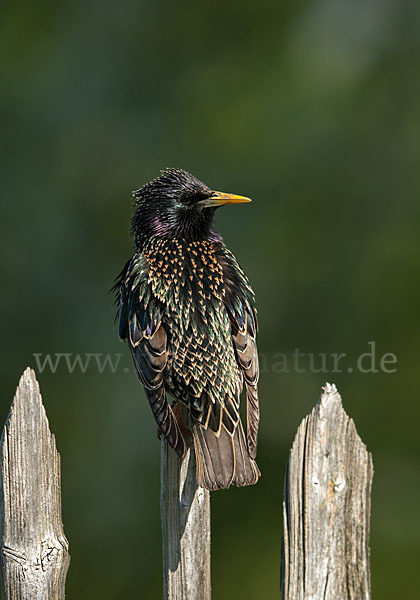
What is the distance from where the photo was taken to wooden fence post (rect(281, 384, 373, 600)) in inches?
96.3

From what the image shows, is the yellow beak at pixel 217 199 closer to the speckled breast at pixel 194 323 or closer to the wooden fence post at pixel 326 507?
the speckled breast at pixel 194 323

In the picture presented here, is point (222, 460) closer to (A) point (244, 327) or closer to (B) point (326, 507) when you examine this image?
(B) point (326, 507)

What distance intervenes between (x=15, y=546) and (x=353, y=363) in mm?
3486

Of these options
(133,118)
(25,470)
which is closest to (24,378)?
(25,470)

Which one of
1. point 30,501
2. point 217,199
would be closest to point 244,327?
point 217,199

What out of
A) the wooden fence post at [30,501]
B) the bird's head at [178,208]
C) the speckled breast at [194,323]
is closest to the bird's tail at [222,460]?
the speckled breast at [194,323]

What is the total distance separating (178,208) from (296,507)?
1.46 metres

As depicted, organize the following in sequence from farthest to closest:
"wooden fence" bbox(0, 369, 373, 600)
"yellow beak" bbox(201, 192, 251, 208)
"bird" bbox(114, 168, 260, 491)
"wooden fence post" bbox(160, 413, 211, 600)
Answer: "yellow beak" bbox(201, 192, 251, 208) → "bird" bbox(114, 168, 260, 491) → "wooden fence post" bbox(160, 413, 211, 600) → "wooden fence" bbox(0, 369, 373, 600)

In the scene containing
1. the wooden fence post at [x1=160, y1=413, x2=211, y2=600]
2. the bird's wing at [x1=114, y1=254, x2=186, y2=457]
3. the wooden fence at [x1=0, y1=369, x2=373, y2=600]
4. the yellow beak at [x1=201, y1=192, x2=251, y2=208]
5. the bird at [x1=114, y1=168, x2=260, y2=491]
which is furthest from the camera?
the yellow beak at [x1=201, y1=192, x2=251, y2=208]

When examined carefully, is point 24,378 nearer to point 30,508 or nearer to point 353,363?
point 30,508

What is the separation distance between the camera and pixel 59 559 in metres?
2.47

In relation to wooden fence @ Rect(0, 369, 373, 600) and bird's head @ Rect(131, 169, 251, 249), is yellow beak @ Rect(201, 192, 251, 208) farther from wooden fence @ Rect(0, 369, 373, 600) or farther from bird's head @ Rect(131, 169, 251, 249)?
wooden fence @ Rect(0, 369, 373, 600)

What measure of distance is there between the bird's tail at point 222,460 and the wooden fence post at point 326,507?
0.81 feet

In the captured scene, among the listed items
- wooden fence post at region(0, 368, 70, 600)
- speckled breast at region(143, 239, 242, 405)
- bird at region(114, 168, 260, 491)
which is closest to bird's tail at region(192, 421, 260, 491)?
bird at region(114, 168, 260, 491)
